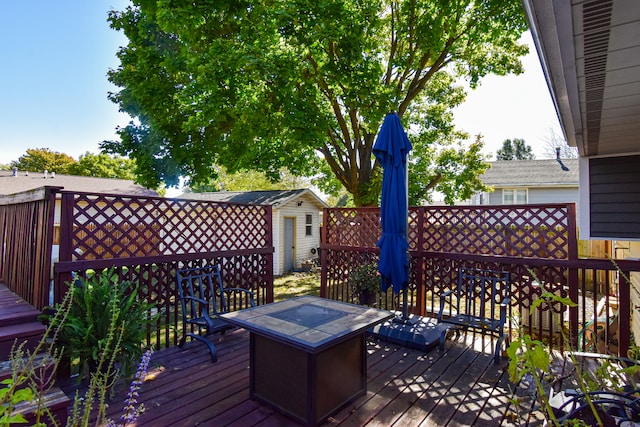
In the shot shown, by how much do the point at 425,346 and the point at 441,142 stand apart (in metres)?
9.16

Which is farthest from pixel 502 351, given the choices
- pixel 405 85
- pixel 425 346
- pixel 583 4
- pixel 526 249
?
pixel 405 85

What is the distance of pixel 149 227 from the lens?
4.00 metres

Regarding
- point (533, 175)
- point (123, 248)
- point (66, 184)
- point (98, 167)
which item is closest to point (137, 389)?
point (123, 248)

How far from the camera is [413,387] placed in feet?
9.78

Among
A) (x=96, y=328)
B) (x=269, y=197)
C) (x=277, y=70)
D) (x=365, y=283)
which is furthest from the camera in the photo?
(x=269, y=197)

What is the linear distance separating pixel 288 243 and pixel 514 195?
1197 cm

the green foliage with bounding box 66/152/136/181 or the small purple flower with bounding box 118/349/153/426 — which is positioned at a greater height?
the green foliage with bounding box 66/152/136/181

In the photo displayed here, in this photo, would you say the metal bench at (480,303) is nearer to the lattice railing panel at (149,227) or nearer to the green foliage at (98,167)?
the lattice railing panel at (149,227)

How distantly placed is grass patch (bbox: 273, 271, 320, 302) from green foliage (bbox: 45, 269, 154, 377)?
503cm

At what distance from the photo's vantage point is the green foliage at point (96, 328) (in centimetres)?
278

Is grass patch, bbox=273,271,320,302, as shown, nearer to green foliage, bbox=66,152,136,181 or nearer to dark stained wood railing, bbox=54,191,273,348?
dark stained wood railing, bbox=54,191,273,348

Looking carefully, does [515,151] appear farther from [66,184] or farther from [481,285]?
[66,184]

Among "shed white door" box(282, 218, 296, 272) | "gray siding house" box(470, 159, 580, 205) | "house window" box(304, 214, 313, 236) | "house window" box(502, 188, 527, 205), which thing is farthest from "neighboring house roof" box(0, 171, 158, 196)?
"house window" box(502, 188, 527, 205)

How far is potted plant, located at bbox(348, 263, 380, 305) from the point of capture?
5.71m
